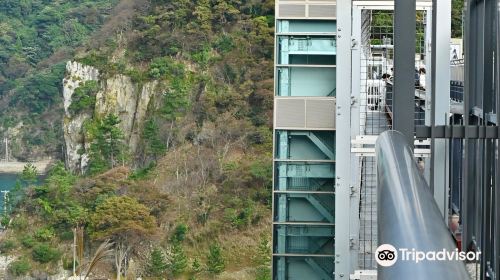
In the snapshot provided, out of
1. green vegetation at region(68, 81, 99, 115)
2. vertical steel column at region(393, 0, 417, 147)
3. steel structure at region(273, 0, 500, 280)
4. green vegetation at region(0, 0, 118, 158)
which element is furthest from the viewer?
green vegetation at region(0, 0, 118, 158)

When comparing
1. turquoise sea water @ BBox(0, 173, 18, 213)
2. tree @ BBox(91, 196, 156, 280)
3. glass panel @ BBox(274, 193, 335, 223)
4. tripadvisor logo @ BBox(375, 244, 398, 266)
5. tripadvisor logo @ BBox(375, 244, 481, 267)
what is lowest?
turquoise sea water @ BBox(0, 173, 18, 213)

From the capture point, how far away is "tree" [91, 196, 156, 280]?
22734mm

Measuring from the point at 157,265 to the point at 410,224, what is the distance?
67.7 ft

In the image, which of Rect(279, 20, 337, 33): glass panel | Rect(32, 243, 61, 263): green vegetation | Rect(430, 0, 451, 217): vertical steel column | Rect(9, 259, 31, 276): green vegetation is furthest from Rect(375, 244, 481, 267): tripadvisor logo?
Rect(9, 259, 31, 276): green vegetation

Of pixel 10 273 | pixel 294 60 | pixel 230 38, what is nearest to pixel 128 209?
pixel 10 273

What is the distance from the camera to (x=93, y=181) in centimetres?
2605

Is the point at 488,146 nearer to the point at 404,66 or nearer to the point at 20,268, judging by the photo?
the point at 404,66

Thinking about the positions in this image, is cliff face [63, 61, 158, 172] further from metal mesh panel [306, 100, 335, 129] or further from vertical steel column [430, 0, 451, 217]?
vertical steel column [430, 0, 451, 217]

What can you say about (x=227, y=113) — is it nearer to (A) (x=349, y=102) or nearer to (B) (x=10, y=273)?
(B) (x=10, y=273)

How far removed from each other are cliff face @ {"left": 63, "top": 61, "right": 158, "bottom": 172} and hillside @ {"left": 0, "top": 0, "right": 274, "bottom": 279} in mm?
33

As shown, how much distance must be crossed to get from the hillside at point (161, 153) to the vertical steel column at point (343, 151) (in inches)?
703

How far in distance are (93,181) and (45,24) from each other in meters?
20.1

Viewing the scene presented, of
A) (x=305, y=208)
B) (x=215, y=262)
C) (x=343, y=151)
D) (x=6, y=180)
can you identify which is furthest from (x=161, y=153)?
(x=343, y=151)

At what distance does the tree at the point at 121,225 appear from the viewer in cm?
2273
